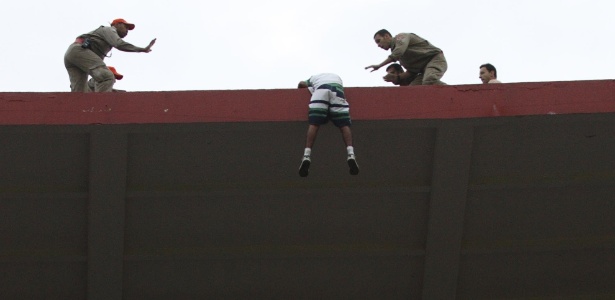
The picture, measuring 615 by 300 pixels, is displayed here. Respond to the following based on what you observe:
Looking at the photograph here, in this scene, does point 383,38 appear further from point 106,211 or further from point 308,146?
point 106,211

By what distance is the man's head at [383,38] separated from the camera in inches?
466

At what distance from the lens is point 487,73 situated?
460 inches

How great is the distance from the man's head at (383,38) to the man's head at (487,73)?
1.12 meters

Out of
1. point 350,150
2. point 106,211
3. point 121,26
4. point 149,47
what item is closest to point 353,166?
point 350,150

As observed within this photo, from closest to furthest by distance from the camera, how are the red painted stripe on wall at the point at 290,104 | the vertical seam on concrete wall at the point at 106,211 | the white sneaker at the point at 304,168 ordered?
the white sneaker at the point at 304,168 < the red painted stripe on wall at the point at 290,104 < the vertical seam on concrete wall at the point at 106,211

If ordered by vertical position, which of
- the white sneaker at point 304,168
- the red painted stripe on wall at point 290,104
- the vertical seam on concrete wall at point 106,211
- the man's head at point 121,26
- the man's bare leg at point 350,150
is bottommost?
the vertical seam on concrete wall at point 106,211

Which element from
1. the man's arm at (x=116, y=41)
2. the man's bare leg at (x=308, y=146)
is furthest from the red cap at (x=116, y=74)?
the man's bare leg at (x=308, y=146)

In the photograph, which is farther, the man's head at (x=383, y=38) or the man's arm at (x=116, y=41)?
the man's head at (x=383, y=38)

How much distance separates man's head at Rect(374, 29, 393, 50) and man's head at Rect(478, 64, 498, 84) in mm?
1122

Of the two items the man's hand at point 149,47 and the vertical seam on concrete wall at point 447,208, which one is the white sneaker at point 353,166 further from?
the man's hand at point 149,47

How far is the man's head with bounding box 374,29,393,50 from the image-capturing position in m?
11.8

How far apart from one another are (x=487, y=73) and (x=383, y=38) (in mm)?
1272

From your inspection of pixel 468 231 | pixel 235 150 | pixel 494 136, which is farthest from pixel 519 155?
pixel 235 150

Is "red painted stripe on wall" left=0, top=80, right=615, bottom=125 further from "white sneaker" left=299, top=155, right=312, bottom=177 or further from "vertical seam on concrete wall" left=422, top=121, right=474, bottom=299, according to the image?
"white sneaker" left=299, top=155, right=312, bottom=177
